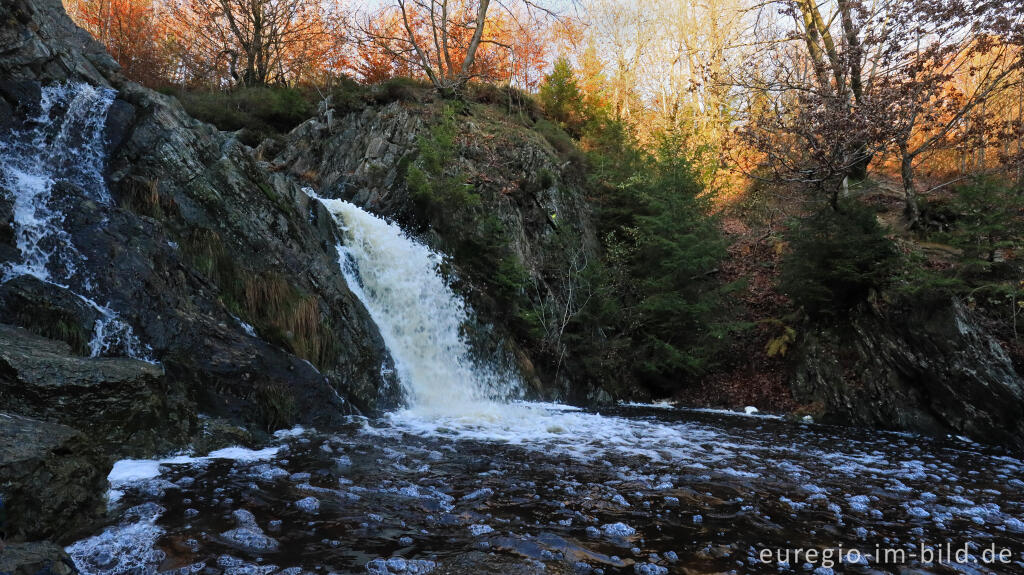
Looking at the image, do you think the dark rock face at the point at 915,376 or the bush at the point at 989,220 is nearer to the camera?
the dark rock face at the point at 915,376

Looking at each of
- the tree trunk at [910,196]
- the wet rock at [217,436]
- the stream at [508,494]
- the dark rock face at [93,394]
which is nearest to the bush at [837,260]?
the tree trunk at [910,196]

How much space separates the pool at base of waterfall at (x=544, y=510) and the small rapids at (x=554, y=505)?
0.02m

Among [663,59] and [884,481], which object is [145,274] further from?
[663,59]

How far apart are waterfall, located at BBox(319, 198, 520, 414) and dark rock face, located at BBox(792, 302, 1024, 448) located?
6.45 m

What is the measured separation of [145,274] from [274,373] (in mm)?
1884

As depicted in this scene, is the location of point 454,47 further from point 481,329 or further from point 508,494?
point 508,494

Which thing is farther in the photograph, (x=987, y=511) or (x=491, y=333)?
(x=491, y=333)

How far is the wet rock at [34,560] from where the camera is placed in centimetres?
206

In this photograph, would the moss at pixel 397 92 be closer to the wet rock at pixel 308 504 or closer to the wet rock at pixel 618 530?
the wet rock at pixel 308 504

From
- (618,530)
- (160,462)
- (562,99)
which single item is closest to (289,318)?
(160,462)

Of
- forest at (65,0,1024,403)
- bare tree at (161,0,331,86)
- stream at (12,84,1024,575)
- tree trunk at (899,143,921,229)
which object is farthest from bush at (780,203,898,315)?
bare tree at (161,0,331,86)

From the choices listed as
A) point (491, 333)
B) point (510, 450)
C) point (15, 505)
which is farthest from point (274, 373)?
point (491, 333)

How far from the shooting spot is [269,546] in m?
3.01

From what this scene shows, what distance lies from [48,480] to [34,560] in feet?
3.86
